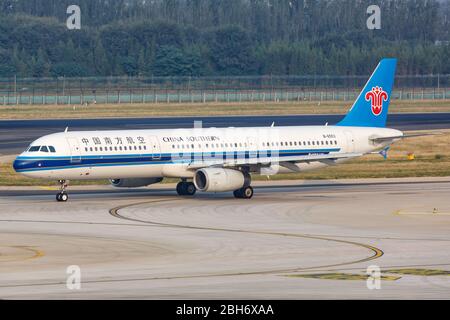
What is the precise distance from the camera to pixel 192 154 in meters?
59.0

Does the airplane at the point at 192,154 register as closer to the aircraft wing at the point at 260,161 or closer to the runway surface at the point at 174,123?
the aircraft wing at the point at 260,161

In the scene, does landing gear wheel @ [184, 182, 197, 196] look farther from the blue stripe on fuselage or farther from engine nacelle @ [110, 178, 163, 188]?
engine nacelle @ [110, 178, 163, 188]

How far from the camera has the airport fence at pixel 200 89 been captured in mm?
146000

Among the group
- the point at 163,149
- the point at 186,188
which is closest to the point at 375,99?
the point at 186,188

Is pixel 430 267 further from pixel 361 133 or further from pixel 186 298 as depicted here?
pixel 361 133

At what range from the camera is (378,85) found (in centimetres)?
6706

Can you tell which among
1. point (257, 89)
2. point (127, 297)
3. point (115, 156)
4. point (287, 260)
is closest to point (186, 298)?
point (127, 297)

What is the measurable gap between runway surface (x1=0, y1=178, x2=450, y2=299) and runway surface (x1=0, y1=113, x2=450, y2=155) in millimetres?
36620

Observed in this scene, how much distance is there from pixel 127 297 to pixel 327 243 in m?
14.6

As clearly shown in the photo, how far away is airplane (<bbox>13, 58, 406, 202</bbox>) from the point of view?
184ft

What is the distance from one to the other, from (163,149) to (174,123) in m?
49.6

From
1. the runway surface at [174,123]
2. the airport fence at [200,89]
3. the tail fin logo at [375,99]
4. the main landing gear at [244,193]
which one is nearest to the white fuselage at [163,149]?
Answer: the main landing gear at [244,193]

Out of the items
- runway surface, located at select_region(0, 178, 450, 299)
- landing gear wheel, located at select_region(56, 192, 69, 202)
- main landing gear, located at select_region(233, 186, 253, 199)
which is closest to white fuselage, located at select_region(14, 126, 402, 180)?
landing gear wheel, located at select_region(56, 192, 69, 202)

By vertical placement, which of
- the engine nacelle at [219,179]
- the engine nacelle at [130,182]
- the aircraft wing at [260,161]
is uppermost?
the aircraft wing at [260,161]
